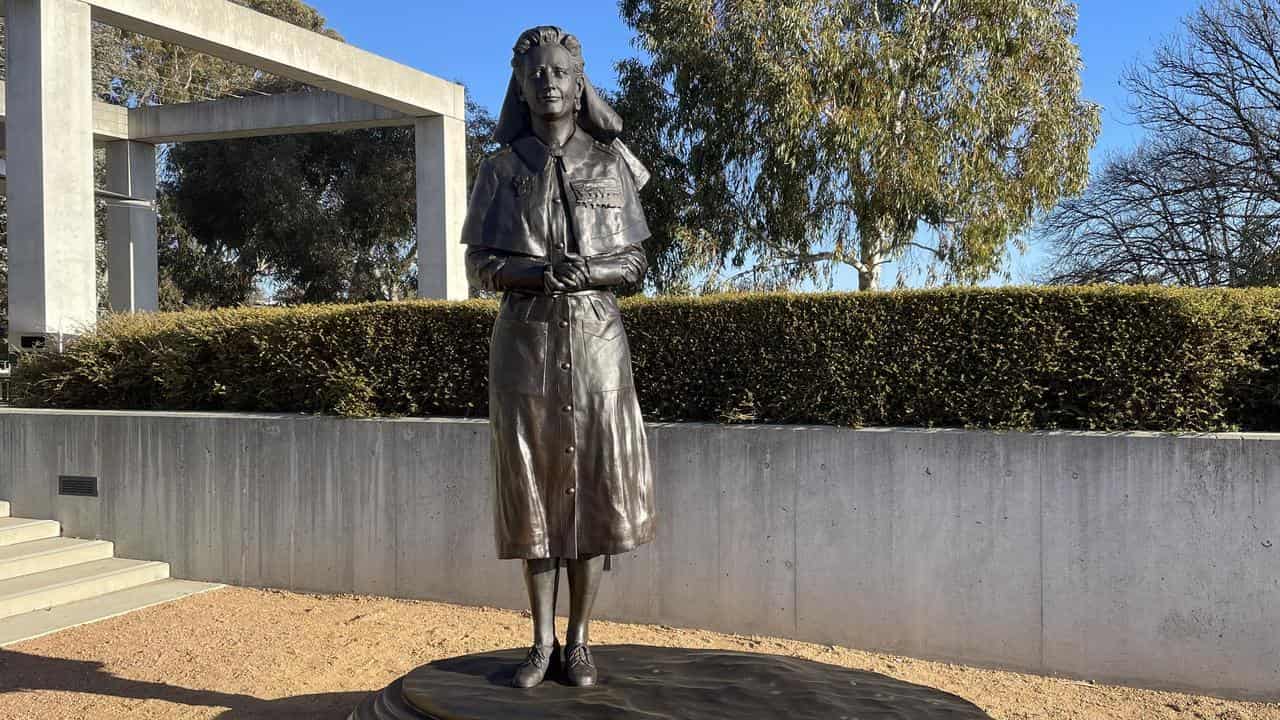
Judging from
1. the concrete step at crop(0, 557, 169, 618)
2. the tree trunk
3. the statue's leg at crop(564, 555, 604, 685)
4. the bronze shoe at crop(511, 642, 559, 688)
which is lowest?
the concrete step at crop(0, 557, 169, 618)

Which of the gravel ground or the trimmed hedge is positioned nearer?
the gravel ground

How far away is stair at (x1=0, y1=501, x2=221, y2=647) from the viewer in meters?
6.93

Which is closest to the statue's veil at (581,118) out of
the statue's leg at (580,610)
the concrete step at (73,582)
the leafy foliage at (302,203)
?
the statue's leg at (580,610)

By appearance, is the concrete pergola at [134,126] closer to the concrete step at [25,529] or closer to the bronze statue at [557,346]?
the concrete step at [25,529]

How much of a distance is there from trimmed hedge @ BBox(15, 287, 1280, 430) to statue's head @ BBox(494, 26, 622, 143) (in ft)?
9.13

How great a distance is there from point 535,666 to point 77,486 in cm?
609

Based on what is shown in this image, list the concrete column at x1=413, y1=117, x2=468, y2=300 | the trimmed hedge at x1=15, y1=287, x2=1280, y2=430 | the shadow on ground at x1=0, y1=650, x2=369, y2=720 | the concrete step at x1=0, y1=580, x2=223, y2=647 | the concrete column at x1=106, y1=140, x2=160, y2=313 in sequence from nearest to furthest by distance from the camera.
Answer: the shadow on ground at x1=0, y1=650, x2=369, y2=720, the trimmed hedge at x1=15, y1=287, x2=1280, y2=430, the concrete step at x1=0, y1=580, x2=223, y2=647, the concrete column at x1=413, y1=117, x2=468, y2=300, the concrete column at x1=106, y1=140, x2=160, y2=313

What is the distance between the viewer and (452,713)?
3.80 meters

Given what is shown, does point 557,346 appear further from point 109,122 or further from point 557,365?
point 109,122

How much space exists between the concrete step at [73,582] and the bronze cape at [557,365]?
4.83m

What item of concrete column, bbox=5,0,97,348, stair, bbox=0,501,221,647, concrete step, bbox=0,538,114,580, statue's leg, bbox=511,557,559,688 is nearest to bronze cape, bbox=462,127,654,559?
statue's leg, bbox=511,557,559,688

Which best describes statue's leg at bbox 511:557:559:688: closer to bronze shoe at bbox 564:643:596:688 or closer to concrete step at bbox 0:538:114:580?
bronze shoe at bbox 564:643:596:688

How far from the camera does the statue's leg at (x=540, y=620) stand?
4.09 meters

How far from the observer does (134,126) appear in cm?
1820
